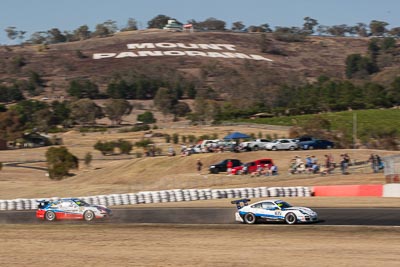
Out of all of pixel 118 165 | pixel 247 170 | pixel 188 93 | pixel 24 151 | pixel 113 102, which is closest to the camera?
pixel 247 170

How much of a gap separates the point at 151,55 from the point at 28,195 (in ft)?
478

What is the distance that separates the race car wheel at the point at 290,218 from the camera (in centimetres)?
2433

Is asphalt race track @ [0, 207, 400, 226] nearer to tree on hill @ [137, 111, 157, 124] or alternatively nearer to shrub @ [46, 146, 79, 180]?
shrub @ [46, 146, 79, 180]

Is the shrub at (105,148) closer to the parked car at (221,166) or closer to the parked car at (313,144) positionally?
the parked car at (313,144)

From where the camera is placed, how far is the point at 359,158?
171ft

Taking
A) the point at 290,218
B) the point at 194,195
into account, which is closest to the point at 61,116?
the point at 194,195

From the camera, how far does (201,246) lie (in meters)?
20.5

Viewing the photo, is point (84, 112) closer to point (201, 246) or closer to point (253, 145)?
point (253, 145)

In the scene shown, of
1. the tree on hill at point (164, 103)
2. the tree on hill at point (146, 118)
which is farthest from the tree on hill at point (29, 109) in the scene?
the tree on hill at point (164, 103)

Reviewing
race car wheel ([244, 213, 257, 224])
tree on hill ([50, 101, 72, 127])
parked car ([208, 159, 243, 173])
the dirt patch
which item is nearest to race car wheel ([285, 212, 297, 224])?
the dirt patch

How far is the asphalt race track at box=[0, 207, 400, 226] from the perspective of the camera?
24859 mm

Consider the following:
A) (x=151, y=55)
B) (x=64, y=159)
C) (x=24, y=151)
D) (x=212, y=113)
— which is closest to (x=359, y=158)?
(x=64, y=159)

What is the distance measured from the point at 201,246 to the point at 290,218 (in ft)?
16.7

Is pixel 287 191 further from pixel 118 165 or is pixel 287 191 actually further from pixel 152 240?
pixel 118 165
